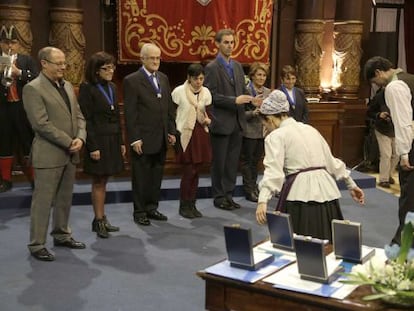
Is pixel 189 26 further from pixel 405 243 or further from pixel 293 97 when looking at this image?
pixel 405 243

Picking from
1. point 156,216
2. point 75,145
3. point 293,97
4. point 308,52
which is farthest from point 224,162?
point 308,52

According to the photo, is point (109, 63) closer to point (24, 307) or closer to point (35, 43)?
point (24, 307)

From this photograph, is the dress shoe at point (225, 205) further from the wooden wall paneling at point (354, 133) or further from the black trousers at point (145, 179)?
the wooden wall paneling at point (354, 133)

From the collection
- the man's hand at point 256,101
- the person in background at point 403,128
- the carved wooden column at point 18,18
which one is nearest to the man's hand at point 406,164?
the person in background at point 403,128

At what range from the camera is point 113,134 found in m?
4.59

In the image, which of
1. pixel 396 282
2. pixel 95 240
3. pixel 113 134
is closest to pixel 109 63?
pixel 113 134

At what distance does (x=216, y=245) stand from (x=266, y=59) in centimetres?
327

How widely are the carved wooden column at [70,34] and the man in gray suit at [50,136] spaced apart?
229cm

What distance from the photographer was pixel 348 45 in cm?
758

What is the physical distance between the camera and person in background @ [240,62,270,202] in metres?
5.63

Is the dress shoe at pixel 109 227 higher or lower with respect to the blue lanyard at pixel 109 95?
lower

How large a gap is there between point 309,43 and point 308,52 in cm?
11

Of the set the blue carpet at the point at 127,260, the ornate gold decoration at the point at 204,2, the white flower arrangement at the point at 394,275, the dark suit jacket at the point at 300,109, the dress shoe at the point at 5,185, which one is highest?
the ornate gold decoration at the point at 204,2

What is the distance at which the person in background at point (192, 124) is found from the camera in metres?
5.06
